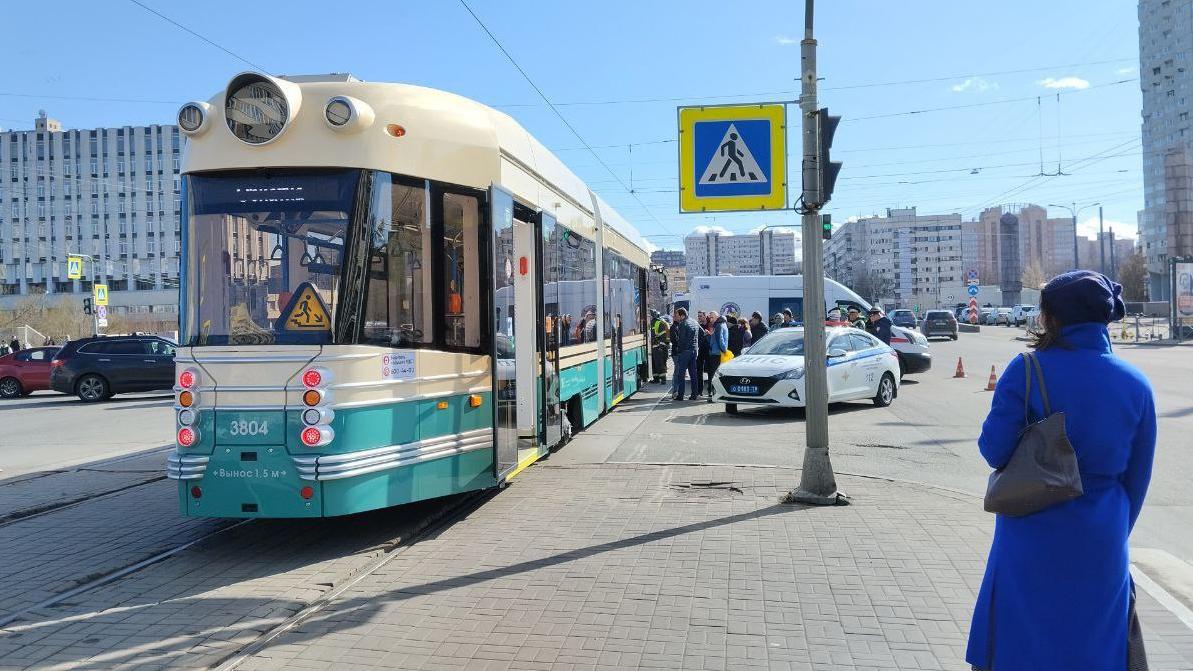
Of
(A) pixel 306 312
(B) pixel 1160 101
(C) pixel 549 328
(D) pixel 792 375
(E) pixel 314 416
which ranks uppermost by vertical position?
(B) pixel 1160 101

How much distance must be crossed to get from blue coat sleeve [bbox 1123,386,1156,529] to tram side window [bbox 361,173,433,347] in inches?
191

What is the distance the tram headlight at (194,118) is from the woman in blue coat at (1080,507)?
5.78 meters

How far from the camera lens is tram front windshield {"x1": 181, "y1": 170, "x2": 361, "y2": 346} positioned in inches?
254

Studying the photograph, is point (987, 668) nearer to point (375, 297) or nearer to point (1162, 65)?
point (375, 297)

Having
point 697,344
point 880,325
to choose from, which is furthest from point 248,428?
point 880,325

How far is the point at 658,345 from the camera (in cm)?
2188

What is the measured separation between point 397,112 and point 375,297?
1407mm

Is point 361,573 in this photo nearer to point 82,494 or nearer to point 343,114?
point 343,114

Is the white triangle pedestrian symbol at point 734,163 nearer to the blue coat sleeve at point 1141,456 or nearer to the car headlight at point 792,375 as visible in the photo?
the blue coat sleeve at point 1141,456

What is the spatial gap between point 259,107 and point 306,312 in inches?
60.2

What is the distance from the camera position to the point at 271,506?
20.8ft

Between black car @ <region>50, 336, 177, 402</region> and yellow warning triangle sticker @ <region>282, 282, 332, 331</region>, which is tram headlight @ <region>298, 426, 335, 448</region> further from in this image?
black car @ <region>50, 336, 177, 402</region>

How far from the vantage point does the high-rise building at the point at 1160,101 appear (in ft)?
Result: 341

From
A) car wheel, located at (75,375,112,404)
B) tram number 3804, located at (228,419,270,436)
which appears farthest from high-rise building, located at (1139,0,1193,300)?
tram number 3804, located at (228,419,270,436)
